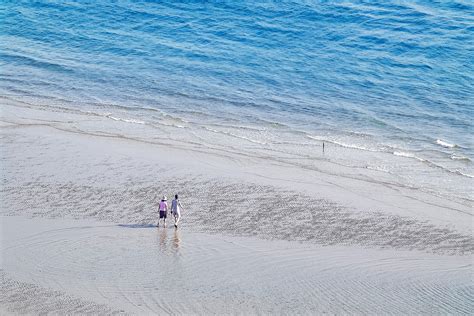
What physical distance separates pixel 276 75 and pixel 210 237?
23671mm

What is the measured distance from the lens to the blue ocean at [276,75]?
33.4 m

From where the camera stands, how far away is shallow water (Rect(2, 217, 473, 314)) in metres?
19.2

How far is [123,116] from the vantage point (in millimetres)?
36562

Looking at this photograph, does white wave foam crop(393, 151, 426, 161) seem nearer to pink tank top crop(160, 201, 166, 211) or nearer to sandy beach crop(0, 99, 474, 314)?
sandy beach crop(0, 99, 474, 314)

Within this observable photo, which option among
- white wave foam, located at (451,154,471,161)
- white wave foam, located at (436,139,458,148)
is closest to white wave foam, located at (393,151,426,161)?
white wave foam, located at (451,154,471,161)

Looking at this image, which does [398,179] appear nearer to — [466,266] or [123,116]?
[466,266]

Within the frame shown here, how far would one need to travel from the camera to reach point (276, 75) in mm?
45438

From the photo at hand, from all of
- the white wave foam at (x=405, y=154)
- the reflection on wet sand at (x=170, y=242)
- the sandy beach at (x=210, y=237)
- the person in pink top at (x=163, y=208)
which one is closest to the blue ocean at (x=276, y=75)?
the white wave foam at (x=405, y=154)

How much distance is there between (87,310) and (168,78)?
2697 centimetres

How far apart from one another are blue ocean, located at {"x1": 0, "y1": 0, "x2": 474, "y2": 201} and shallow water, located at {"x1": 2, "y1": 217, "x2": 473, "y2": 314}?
751 cm

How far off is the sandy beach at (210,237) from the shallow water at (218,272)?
51 mm

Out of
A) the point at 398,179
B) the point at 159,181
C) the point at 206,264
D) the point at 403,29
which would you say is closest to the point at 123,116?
the point at 159,181

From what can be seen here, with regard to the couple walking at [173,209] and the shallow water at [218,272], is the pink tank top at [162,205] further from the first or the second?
the shallow water at [218,272]

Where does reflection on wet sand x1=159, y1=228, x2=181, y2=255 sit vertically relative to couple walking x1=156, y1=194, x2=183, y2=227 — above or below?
below
